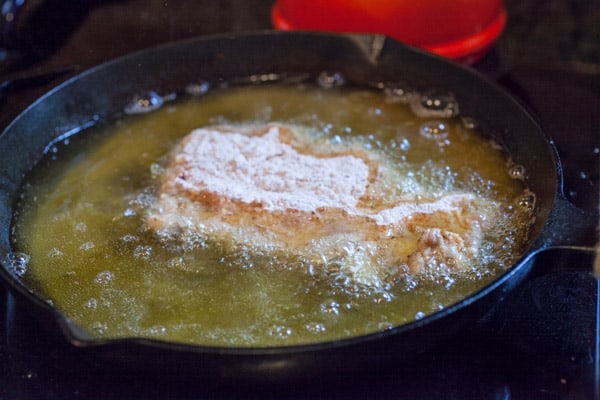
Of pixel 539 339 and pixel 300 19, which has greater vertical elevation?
pixel 300 19

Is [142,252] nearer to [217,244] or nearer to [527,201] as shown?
[217,244]

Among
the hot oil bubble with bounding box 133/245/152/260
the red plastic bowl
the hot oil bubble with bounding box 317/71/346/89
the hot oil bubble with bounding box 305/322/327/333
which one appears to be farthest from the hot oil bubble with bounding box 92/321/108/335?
the red plastic bowl

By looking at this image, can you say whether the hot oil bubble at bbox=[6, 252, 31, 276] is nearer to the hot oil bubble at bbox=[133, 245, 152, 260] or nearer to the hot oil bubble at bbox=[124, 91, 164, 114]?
the hot oil bubble at bbox=[133, 245, 152, 260]

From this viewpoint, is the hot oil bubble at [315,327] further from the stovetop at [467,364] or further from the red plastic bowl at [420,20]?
the red plastic bowl at [420,20]

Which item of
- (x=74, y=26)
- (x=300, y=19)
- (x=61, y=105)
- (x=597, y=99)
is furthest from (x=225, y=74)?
(x=597, y=99)

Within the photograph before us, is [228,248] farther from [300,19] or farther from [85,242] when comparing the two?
[300,19]
